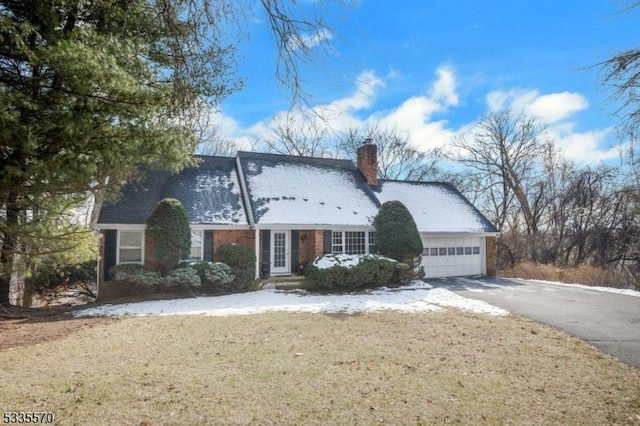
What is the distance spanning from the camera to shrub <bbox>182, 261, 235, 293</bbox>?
12.7 meters

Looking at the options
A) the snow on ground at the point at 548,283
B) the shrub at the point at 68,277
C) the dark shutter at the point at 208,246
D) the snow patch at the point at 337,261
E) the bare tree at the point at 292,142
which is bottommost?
the snow on ground at the point at 548,283

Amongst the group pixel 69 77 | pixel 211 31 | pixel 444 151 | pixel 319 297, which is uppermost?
pixel 444 151

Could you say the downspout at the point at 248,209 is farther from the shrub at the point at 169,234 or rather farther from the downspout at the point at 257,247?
the shrub at the point at 169,234

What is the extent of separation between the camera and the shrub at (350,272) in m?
13.4

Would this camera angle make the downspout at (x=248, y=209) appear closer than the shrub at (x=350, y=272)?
No

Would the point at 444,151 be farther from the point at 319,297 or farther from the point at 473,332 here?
the point at 473,332

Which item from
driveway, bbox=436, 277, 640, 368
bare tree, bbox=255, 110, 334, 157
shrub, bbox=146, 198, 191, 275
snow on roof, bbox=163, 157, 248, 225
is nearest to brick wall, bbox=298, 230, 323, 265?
snow on roof, bbox=163, 157, 248, 225

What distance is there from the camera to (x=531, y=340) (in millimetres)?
7164

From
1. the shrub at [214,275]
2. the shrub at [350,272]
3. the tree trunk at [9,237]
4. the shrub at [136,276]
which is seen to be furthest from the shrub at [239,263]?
the tree trunk at [9,237]

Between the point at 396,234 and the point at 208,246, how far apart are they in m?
7.80

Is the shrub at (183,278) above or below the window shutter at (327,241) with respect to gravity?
below

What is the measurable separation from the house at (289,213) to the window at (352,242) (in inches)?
1.8

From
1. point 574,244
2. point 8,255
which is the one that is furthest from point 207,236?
point 574,244

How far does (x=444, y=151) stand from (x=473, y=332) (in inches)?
1013
